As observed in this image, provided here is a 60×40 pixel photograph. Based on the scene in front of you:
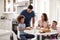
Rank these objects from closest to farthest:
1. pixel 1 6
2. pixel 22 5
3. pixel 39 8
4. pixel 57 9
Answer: pixel 57 9, pixel 39 8, pixel 22 5, pixel 1 6

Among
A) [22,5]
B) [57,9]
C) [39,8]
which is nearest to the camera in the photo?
[57,9]

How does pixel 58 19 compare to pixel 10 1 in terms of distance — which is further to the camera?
pixel 10 1

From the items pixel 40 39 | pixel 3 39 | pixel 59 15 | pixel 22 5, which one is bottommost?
pixel 40 39

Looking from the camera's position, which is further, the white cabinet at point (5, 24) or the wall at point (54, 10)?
the white cabinet at point (5, 24)

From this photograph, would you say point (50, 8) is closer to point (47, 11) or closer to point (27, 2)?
point (47, 11)

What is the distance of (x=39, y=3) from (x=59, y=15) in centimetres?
109

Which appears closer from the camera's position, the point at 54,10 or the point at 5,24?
the point at 54,10

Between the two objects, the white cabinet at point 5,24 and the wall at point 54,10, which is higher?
the wall at point 54,10

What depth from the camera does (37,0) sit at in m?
6.26

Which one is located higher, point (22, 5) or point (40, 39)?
point (22, 5)

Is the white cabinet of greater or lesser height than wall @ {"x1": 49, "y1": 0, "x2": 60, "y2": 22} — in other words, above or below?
below

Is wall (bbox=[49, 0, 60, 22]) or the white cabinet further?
the white cabinet

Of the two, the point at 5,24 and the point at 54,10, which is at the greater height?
the point at 54,10

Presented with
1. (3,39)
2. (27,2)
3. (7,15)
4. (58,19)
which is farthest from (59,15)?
(3,39)
